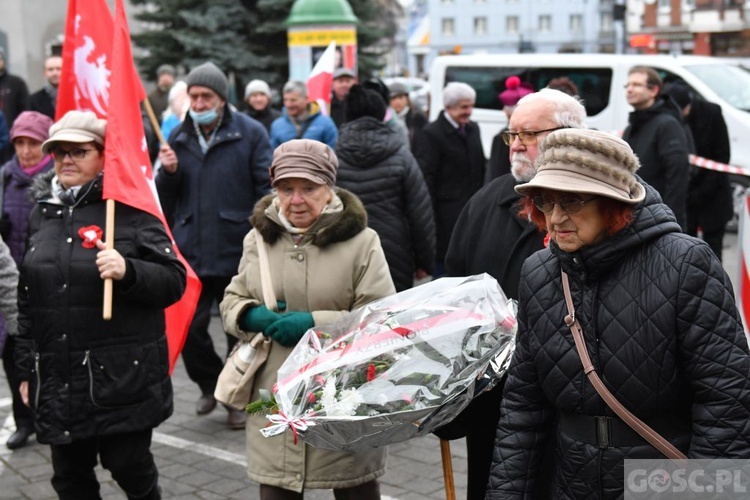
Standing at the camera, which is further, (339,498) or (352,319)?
(339,498)

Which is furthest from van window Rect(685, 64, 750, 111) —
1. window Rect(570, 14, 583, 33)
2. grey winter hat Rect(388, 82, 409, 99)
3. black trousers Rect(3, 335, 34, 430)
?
window Rect(570, 14, 583, 33)

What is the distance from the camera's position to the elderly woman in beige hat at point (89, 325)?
4.32 meters

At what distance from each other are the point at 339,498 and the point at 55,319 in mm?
1377

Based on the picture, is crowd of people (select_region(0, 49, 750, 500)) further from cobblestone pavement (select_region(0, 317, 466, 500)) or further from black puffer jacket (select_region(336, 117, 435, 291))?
cobblestone pavement (select_region(0, 317, 466, 500))

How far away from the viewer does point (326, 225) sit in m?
4.23

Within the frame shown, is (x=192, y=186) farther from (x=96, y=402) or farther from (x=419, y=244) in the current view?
(x=96, y=402)

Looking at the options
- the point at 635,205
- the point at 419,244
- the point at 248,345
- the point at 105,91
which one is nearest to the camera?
the point at 635,205

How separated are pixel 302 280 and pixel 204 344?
2897 mm

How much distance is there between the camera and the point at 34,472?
594 cm

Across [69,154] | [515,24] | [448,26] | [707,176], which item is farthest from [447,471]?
[448,26]

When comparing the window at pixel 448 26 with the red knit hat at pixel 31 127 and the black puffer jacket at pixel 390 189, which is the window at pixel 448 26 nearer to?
the black puffer jacket at pixel 390 189

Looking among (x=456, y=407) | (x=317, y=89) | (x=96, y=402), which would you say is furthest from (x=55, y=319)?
(x=317, y=89)

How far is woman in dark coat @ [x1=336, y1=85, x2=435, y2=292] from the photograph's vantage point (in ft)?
21.5

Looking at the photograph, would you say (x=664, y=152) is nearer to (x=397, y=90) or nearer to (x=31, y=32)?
(x=397, y=90)
